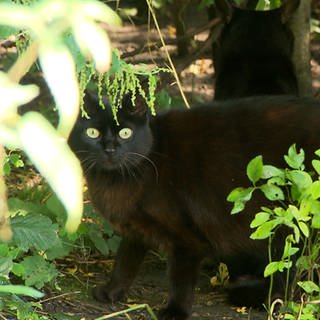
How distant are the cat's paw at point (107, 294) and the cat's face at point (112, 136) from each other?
0.55 metres

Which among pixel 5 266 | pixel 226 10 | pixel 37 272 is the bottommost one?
pixel 37 272

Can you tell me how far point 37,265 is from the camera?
2902 mm

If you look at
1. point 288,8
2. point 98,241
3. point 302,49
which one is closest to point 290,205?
point 98,241

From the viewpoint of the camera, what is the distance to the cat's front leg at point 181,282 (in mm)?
2998

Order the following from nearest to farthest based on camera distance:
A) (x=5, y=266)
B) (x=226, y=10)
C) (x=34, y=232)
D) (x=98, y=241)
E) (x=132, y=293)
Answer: (x=5, y=266) < (x=34, y=232) < (x=132, y=293) < (x=98, y=241) < (x=226, y=10)

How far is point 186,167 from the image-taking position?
3.06 metres

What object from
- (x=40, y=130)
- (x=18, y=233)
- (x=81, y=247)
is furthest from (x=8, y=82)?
(x=81, y=247)

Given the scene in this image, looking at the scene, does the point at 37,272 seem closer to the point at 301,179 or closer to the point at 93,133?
the point at 93,133

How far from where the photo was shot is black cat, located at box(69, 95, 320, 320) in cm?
301

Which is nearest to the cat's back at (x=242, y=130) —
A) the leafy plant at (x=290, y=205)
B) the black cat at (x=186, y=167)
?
the black cat at (x=186, y=167)

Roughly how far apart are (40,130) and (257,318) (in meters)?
2.62

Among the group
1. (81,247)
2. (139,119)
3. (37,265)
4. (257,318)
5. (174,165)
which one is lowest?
(257,318)

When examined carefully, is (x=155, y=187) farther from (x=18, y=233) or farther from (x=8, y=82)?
(x=8, y=82)

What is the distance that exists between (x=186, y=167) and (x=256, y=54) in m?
1.34
